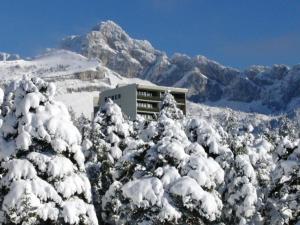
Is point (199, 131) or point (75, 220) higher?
point (199, 131)

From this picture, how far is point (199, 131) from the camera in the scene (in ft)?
158

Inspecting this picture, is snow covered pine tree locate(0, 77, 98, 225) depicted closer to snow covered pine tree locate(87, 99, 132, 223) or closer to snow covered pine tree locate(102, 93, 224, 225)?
snow covered pine tree locate(102, 93, 224, 225)

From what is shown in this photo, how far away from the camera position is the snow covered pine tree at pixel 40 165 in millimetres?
29703

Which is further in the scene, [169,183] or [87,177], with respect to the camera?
[87,177]

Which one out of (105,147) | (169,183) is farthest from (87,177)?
(105,147)

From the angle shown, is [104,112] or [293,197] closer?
[293,197]

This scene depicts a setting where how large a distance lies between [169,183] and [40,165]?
7.28m

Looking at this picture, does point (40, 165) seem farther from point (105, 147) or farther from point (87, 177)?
point (105, 147)

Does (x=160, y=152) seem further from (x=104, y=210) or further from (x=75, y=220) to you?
(x=104, y=210)

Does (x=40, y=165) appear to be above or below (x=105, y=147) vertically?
below

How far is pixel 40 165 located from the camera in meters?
30.7

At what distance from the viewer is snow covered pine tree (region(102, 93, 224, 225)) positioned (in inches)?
1324

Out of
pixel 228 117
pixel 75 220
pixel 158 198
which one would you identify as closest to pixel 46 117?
pixel 75 220

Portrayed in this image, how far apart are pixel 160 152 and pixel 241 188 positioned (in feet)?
45.4
